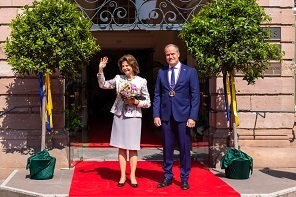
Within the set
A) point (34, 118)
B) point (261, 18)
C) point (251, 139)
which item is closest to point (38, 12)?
point (34, 118)

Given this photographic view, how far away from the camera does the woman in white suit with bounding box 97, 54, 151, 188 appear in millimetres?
7070

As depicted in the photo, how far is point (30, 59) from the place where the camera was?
7.61 metres

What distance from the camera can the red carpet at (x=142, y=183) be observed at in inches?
272

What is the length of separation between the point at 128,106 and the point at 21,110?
2958mm

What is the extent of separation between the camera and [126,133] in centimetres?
716

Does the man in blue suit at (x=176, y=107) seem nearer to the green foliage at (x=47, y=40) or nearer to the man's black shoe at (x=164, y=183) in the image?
the man's black shoe at (x=164, y=183)

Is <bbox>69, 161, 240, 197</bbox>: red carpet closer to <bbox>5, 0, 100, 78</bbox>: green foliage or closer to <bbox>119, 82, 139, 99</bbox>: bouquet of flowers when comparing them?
<bbox>119, 82, 139, 99</bbox>: bouquet of flowers

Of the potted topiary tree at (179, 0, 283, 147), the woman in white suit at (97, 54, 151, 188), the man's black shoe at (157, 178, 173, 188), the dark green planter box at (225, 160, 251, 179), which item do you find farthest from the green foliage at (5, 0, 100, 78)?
the dark green planter box at (225, 160, 251, 179)

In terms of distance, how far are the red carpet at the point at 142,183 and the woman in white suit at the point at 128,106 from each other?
1.00 ft

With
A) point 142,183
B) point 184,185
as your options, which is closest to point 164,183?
point 184,185

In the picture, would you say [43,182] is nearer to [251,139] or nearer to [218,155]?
[218,155]

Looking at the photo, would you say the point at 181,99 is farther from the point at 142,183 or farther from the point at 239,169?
the point at 239,169

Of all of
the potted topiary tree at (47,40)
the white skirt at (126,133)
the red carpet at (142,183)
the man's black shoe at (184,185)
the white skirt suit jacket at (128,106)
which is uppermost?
the potted topiary tree at (47,40)

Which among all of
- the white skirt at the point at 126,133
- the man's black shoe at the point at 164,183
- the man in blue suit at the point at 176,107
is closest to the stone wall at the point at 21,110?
the white skirt at the point at 126,133
